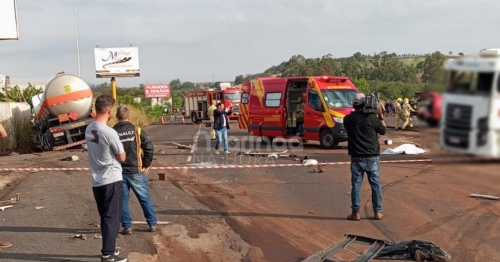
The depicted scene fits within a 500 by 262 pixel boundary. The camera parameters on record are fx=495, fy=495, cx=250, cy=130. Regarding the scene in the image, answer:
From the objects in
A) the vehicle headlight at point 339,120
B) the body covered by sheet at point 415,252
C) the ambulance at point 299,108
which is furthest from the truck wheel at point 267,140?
the body covered by sheet at point 415,252

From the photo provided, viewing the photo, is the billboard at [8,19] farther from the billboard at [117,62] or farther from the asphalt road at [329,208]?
the billboard at [117,62]

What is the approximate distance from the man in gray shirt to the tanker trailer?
40.4ft

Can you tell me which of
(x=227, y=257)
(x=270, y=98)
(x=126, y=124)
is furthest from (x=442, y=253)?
(x=270, y=98)

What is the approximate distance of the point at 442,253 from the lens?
5.70 m

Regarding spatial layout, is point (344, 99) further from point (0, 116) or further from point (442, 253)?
point (0, 116)

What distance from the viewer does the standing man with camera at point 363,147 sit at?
272 inches

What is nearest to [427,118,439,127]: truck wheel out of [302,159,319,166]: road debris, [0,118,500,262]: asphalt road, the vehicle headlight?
[0,118,500,262]: asphalt road

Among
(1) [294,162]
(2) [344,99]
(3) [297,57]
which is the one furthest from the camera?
(3) [297,57]

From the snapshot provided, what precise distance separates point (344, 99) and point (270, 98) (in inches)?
123

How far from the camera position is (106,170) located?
558 centimetres

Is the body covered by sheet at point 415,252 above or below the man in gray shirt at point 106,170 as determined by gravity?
below

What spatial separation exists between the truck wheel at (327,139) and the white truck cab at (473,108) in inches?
625

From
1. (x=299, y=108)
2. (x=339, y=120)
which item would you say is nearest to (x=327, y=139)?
(x=339, y=120)

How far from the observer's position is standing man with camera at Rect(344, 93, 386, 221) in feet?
22.6
